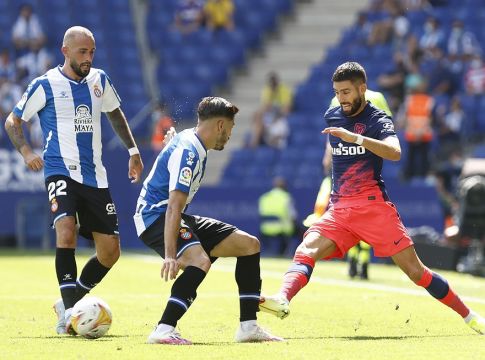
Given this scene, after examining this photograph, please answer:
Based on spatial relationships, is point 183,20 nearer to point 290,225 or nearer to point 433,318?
point 290,225

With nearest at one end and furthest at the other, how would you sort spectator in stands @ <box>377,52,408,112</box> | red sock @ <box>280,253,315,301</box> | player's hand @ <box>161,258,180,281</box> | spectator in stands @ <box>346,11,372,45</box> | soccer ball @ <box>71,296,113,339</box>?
1. player's hand @ <box>161,258,180,281</box>
2. soccer ball @ <box>71,296,113,339</box>
3. red sock @ <box>280,253,315,301</box>
4. spectator in stands @ <box>377,52,408,112</box>
5. spectator in stands @ <box>346,11,372,45</box>

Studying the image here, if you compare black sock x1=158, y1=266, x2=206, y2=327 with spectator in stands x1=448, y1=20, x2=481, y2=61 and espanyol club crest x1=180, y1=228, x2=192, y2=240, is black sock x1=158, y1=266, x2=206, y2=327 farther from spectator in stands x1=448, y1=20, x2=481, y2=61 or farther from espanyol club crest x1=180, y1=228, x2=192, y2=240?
spectator in stands x1=448, y1=20, x2=481, y2=61

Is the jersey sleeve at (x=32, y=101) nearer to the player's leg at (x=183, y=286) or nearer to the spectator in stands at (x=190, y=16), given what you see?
the player's leg at (x=183, y=286)

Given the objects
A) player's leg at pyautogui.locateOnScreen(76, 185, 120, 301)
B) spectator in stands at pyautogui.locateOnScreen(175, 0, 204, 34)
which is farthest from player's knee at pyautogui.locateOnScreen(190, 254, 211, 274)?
spectator in stands at pyautogui.locateOnScreen(175, 0, 204, 34)

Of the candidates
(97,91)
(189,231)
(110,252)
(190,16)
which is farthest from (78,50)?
(190,16)

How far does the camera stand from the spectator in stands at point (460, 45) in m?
24.2

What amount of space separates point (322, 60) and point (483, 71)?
5662 mm

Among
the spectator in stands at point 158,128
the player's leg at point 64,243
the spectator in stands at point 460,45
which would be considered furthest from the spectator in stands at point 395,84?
the player's leg at point 64,243

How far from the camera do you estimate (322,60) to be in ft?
93.1

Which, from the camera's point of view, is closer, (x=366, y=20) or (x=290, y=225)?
(x=290, y=225)

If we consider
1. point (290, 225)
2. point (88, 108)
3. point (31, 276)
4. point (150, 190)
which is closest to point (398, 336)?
point (150, 190)

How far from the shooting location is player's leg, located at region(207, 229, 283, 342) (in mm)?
8914

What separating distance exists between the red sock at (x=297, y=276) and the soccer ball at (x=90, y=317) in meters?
1.36

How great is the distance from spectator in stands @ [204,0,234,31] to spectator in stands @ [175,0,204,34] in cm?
17
